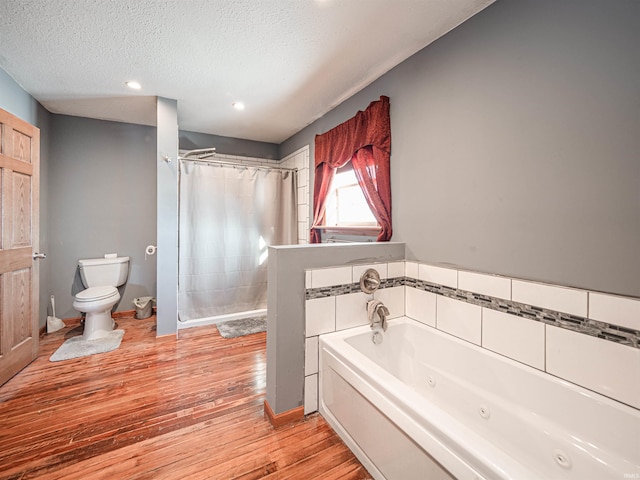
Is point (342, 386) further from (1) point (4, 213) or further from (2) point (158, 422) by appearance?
(1) point (4, 213)

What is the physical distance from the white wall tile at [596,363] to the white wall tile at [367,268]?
2.94 ft

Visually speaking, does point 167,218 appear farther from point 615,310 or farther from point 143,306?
point 615,310

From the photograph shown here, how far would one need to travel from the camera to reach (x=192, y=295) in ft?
9.83

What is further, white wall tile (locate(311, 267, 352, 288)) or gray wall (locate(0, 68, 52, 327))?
gray wall (locate(0, 68, 52, 327))

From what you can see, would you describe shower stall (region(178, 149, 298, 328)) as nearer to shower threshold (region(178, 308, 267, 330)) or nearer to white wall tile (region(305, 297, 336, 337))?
shower threshold (region(178, 308, 267, 330))

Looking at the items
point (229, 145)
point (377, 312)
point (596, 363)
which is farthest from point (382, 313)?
point (229, 145)

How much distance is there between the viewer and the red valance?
2.10m

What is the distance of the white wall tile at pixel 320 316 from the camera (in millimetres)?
1600

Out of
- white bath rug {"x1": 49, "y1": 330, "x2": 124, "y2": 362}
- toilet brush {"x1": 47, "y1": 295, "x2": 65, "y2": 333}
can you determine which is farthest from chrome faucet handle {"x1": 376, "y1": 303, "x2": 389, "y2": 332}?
toilet brush {"x1": 47, "y1": 295, "x2": 65, "y2": 333}

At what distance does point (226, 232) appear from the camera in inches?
124

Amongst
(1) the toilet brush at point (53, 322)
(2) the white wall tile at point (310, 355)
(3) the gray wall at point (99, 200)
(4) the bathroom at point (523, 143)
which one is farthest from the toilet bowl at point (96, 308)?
(2) the white wall tile at point (310, 355)

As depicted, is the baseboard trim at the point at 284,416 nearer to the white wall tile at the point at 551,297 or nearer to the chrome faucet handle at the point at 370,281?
the chrome faucet handle at the point at 370,281

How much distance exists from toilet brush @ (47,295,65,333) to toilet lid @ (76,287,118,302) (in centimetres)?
50

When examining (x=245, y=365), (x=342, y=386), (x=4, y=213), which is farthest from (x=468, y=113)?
(x=4, y=213)
